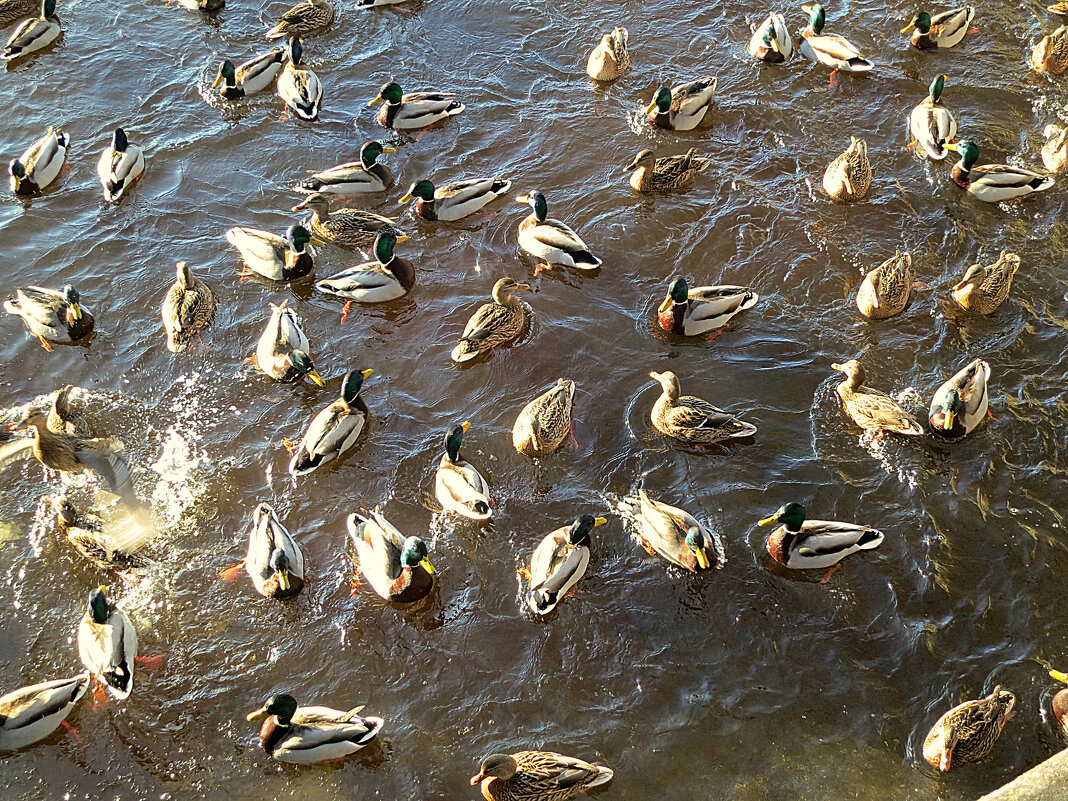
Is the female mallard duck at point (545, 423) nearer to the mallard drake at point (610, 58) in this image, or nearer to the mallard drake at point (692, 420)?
the mallard drake at point (692, 420)

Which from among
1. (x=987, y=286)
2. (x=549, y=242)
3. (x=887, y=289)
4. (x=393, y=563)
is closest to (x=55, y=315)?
(x=393, y=563)

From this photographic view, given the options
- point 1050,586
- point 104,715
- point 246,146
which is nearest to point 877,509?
point 1050,586

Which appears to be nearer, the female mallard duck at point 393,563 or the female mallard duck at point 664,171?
the female mallard duck at point 393,563

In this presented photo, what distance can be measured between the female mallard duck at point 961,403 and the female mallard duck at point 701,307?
2.03 meters

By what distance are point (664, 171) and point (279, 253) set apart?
14.3 feet

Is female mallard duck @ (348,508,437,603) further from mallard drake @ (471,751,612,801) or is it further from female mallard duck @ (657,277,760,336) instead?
female mallard duck @ (657,277,760,336)

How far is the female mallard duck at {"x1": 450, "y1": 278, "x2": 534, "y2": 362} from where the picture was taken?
849 centimetres

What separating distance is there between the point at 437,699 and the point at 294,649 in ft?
3.86

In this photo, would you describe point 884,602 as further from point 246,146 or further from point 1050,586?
point 246,146

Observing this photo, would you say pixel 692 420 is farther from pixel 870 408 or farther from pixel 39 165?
pixel 39 165

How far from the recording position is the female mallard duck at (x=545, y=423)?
24.9 feet

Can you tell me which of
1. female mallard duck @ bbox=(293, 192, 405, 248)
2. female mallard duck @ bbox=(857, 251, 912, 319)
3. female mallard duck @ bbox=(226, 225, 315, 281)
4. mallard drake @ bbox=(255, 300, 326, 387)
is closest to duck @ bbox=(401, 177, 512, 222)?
female mallard duck @ bbox=(293, 192, 405, 248)

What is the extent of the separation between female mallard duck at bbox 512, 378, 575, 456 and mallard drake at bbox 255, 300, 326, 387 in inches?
81.4

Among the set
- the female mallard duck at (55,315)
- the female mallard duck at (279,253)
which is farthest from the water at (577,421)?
the female mallard duck at (279,253)
